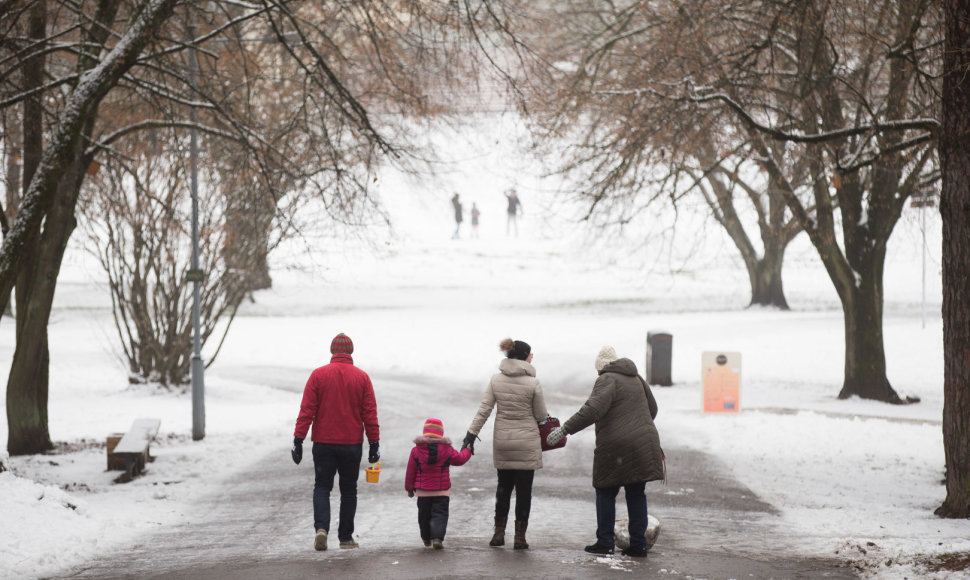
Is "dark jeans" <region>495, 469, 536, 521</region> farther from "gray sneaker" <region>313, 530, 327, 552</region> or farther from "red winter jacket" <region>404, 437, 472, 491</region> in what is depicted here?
"gray sneaker" <region>313, 530, 327, 552</region>

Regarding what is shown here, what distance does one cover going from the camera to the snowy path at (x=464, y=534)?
6.82m

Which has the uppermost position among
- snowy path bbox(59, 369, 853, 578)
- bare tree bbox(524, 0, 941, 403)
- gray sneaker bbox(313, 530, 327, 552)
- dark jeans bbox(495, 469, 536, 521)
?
bare tree bbox(524, 0, 941, 403)

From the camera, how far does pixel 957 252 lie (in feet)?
29.0

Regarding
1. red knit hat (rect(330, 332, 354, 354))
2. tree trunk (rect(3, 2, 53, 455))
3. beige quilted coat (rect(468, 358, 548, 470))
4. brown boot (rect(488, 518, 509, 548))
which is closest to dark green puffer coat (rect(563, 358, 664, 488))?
beige quilted coat (rect(468, 358, 548, 470))

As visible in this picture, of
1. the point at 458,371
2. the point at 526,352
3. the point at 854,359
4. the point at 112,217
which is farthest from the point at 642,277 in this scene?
the point at 526,352

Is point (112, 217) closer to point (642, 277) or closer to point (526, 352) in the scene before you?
point (526, 352)

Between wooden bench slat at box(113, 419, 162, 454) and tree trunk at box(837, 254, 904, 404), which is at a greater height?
tree trunk at box(837, 254, 904, 404)

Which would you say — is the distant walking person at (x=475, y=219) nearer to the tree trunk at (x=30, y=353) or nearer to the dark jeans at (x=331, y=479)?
the tree trunk at (x=30, y=353)

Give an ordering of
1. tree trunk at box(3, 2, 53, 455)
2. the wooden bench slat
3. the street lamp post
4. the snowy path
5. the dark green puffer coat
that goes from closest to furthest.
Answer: the snowy path, the dark green puffer coat, the wooden bench slat, tree trunk at box(3, 2, 53, 455), the street lamp post

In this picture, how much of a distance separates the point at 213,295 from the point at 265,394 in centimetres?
207

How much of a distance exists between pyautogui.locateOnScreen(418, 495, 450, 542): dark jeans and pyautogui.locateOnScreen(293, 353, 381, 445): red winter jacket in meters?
0.61

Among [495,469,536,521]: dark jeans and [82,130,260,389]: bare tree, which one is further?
[82,130,260,389]: bare tree

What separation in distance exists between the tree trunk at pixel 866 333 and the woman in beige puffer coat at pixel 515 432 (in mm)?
11754

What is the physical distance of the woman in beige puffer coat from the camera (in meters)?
7.54
